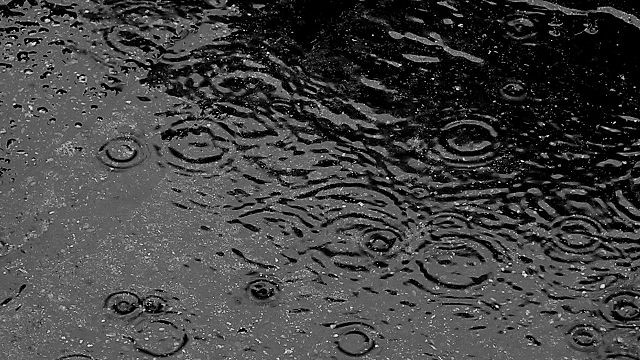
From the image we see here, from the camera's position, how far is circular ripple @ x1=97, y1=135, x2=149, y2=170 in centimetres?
293

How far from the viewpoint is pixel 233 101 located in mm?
3113

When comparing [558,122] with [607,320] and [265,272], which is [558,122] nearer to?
[607,320]

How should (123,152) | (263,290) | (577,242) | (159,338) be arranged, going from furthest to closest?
1. (123,152)
2. (577,242)
3. (263,290)
4. (159,338)

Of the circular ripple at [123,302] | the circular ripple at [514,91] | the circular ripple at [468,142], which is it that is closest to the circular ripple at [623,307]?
the circular ripple at [468,142]

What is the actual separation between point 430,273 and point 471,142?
534 millimetres

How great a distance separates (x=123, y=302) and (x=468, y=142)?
3.79 ft

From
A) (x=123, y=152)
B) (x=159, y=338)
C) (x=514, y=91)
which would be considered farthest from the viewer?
(x=514, y=91)

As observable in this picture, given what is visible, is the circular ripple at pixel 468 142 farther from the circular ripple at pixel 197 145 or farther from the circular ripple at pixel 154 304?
the circular ripple at pixel 154 304

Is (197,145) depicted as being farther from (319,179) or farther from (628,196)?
(628,196)

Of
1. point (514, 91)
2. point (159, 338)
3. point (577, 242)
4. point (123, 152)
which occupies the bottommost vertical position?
point (159, 338)

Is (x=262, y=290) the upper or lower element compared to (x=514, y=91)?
lower

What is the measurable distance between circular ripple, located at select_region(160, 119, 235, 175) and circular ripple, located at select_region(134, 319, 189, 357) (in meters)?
0.54

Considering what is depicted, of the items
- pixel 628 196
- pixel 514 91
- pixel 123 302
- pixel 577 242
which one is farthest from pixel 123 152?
pixel 628 196

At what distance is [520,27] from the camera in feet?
11.0
